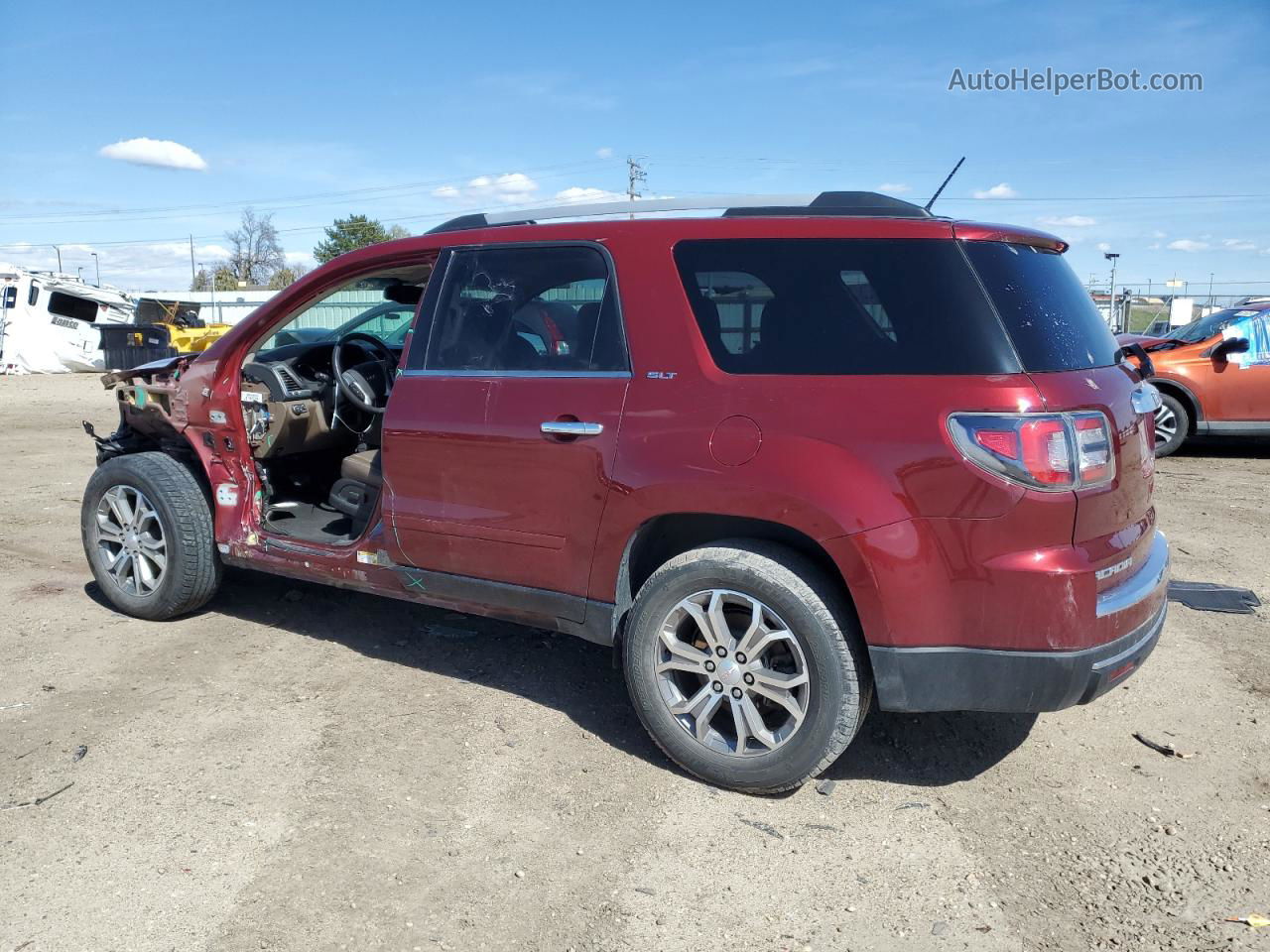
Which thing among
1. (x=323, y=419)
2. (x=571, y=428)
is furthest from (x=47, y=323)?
(x=571, y=428)

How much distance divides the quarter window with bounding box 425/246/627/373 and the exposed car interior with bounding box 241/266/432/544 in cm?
63

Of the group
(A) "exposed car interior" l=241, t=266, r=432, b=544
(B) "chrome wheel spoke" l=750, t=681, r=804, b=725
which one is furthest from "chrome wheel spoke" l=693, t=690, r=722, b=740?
(A) "exposed car interior" l=241, t=266, r=432, b=544

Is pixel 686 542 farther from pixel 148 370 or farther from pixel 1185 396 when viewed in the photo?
pixel 1185 396

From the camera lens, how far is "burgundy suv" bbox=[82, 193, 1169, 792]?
2.88m

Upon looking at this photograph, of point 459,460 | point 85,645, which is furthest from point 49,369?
point 459,460

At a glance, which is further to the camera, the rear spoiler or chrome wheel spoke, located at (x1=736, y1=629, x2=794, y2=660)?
the rear spoiler

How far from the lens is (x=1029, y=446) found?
2.81m

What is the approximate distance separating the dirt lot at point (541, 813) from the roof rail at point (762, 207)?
1.93 meters

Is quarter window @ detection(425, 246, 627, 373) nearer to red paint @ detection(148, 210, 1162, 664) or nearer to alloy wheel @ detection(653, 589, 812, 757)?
red paint @ detection(148, 210, 1162, 664)

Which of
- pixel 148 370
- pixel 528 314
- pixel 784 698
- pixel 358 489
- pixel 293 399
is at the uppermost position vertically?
pixel 528 314

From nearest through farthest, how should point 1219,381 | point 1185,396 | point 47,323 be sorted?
point 1219,381, point 1185,396, point 47,323

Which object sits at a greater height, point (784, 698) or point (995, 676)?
point (995, 676)

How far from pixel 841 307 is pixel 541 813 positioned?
1.90 metres

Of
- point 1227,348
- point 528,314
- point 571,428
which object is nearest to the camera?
point 571,428
